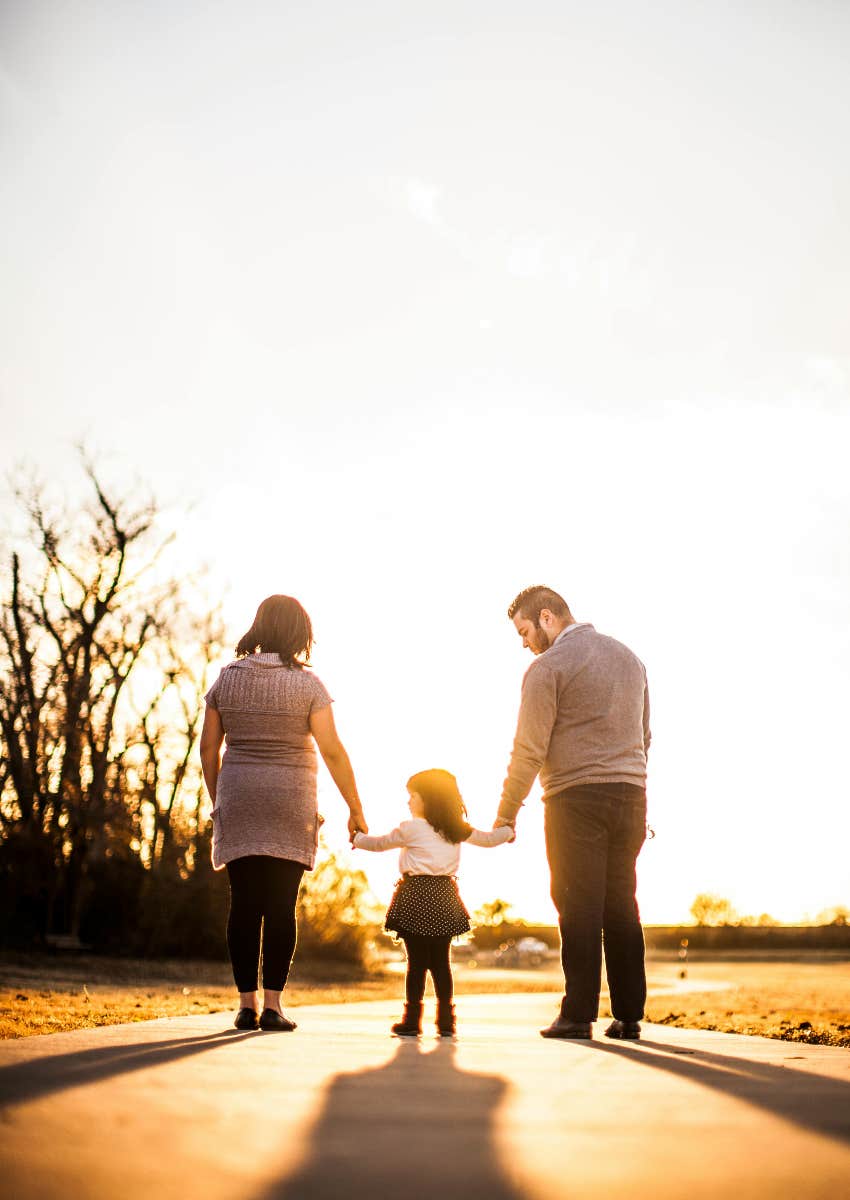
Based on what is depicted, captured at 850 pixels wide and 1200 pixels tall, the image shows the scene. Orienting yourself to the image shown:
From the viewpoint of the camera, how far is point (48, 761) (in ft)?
89.4

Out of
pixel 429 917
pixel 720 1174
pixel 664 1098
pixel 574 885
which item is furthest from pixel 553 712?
pixel 720 1174

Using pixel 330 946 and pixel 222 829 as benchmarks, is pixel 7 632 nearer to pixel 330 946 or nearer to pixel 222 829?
pixel 330 946

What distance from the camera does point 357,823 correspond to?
243 inches

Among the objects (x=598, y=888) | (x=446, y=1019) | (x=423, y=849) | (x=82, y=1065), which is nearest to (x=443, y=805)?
(x=423, y=849)

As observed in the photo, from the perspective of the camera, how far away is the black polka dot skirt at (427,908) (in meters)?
6.63

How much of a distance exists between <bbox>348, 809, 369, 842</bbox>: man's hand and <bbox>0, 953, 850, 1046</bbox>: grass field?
4.79 ft

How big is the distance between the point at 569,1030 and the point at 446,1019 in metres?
1.19

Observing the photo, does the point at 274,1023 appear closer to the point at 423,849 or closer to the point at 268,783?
the point at 268,783

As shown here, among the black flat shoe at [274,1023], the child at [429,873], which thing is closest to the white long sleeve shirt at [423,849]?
the child at [429,873]

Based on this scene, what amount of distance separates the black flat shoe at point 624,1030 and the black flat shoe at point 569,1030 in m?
0.17

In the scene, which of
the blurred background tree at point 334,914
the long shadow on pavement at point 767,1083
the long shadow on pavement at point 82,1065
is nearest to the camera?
the long shadow on pavement at point 767,1083

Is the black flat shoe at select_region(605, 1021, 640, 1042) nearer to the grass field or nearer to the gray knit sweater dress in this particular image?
the grass field

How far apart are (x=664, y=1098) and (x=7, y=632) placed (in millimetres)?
27259

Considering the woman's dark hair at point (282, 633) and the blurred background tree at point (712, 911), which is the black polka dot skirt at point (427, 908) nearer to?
the woman's dark hair at point (282, 633)
